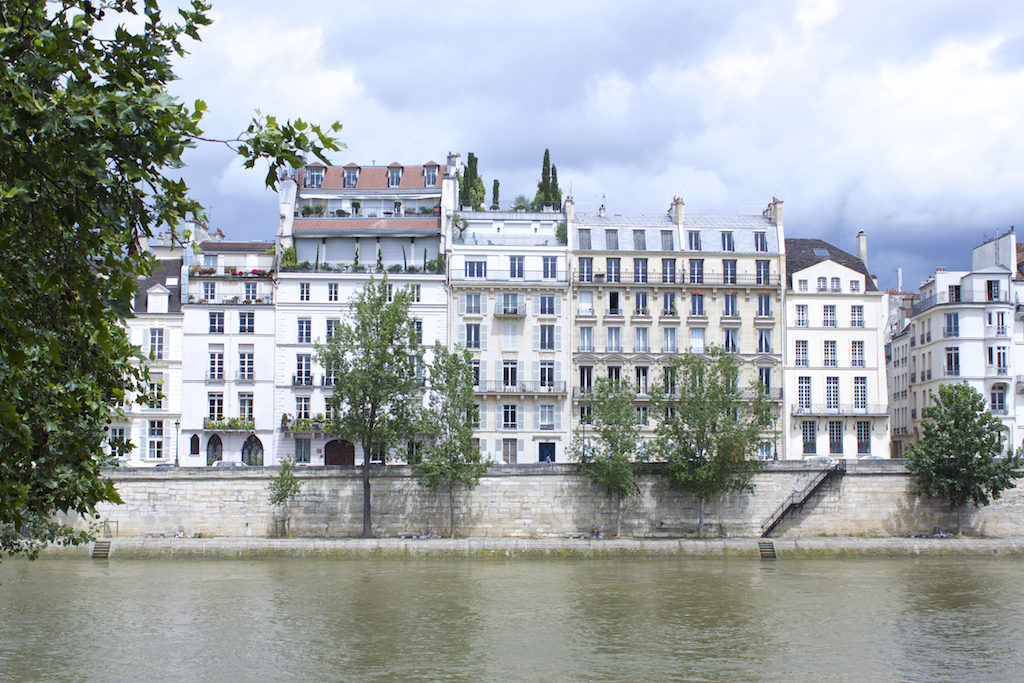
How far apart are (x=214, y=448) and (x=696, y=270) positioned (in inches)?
1189

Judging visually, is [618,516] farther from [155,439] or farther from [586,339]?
[155,439]

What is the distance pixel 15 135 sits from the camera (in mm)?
9797

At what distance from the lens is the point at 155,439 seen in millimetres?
59688

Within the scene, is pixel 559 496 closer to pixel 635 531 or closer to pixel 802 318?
pixel 635 531

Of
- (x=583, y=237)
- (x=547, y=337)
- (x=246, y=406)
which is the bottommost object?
(x=246, y=406)

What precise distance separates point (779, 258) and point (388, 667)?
1719 inches

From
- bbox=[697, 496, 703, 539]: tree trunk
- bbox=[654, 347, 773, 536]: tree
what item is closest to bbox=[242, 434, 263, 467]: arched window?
bbox=[654, 347, 773, 536]: tree

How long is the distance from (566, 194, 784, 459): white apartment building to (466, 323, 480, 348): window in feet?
18.6

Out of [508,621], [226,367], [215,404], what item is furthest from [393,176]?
[508,621]

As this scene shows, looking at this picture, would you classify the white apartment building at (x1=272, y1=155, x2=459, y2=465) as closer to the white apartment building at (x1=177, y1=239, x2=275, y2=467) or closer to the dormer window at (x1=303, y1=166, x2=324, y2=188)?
the dormer window at (x1=303, y1=166, x2=324, y2=188)

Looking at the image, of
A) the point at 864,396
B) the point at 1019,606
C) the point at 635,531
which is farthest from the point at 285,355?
the point at 1019,606

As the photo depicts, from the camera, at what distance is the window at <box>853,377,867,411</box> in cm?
6193

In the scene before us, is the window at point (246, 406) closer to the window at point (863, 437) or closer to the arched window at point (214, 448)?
the arched window at point (214, 448)

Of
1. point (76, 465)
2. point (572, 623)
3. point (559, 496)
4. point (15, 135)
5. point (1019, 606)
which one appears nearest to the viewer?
point (15, 135)
